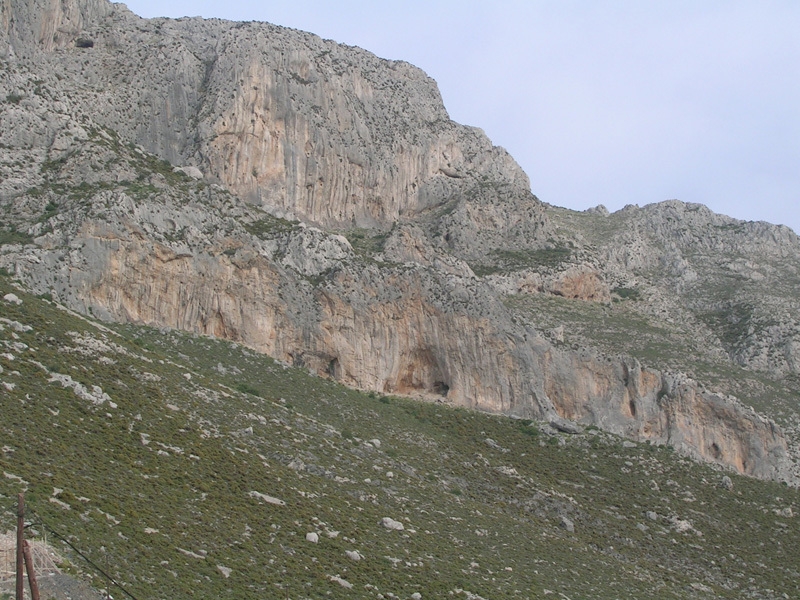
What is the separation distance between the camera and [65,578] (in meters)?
24.4

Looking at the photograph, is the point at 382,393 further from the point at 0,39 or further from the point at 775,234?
the point at 775,234

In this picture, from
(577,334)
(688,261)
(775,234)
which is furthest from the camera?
(775,234)

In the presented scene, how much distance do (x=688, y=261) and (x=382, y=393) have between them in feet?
173

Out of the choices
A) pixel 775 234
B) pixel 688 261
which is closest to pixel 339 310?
pixel 688 261

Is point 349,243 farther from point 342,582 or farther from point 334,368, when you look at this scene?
point 342,582

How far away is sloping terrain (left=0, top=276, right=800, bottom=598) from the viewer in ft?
99.3

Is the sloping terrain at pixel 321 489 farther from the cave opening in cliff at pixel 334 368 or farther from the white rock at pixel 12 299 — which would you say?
the cave opening in cliff at pixel 334 368

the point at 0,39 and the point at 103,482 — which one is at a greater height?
the point at 0,39

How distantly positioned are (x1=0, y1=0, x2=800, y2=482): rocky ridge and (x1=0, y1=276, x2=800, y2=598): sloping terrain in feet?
12.5

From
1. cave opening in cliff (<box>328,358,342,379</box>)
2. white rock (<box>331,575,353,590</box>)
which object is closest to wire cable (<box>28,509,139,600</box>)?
white rock (<box>331,575,353,590</box>)

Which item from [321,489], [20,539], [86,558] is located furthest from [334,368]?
[20,539]

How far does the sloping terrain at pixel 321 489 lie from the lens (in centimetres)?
3028

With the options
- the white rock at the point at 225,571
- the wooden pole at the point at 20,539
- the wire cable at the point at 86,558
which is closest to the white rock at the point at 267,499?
the white rock at the point at 225,571

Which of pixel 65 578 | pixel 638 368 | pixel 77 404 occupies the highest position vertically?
pixel 638 368
